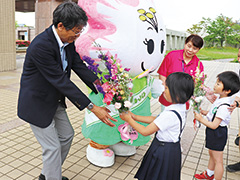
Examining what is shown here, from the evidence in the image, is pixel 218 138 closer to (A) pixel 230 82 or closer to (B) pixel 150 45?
(A) pixel 230 82

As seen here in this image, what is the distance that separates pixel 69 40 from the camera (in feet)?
7.42

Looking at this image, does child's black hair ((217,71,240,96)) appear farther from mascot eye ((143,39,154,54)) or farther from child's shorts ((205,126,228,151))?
mascot eye ((143,39,154,54))

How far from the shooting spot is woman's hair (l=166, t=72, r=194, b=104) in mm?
1969

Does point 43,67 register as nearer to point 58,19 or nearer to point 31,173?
point 58,19

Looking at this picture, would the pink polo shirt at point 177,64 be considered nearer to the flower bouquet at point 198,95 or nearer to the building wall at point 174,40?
the flower bouquet at point 198,95

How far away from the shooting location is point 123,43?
282 centimetres

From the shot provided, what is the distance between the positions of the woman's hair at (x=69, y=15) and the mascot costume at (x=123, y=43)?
0.75 m

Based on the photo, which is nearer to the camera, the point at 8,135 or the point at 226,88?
the point at 226,88

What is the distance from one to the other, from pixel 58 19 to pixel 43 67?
444mm

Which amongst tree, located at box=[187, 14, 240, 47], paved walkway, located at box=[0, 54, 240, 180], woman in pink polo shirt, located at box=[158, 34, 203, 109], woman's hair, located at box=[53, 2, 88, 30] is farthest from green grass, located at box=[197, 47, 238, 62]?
woman's hair, located at box=[53, 2, 88, 30]

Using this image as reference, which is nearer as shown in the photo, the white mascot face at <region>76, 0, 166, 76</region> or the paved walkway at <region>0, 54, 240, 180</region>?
the white mascot face at <region>76, 0, 166, 76</region>

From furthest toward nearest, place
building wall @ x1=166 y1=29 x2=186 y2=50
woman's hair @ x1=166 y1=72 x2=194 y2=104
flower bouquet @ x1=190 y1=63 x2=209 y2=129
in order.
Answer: building wall @ x1=166 y1=29 x2=186 y2=50 → flower bouquet @ x1=190 y1=63 x2=209 y2=129 → woman's hair @ x1=166 y1=72 x2=194 y2=104

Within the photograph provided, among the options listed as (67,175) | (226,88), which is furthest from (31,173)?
(226,88)

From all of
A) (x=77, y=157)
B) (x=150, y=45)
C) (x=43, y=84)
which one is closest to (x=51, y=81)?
(x=43, y=84)
